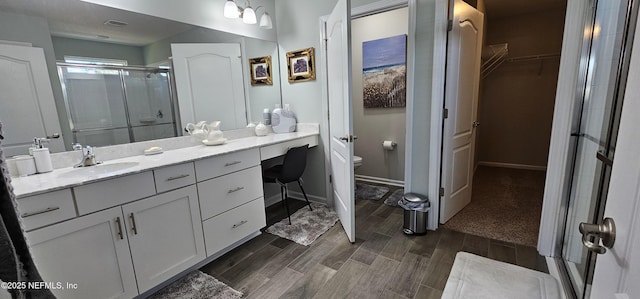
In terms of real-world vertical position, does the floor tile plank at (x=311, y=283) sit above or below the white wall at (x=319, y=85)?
below

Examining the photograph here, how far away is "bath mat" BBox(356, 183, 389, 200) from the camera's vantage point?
3.24 m

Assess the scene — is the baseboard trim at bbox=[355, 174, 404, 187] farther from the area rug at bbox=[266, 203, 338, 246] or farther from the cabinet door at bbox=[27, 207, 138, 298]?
the cabinet door at bbox=[27, 207, 138, 298]

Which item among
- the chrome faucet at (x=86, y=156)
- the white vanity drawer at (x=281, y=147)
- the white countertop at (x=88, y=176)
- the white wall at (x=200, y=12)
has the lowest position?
the white vanity drawer at (x=281, y=147)

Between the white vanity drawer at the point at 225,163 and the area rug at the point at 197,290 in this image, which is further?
the white vanity drawer at the point at 225,163

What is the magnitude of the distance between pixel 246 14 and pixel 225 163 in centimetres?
150

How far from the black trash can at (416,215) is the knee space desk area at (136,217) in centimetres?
134

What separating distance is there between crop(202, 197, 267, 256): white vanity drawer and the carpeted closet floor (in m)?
1.73

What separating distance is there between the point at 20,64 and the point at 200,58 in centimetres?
113

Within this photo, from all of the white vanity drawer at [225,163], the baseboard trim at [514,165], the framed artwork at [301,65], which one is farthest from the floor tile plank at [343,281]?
the baseboard trim at [514,165]

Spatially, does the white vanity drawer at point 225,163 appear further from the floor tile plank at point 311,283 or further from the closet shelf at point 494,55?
the closet shelf at point 494,55

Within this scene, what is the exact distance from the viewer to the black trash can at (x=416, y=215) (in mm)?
2254

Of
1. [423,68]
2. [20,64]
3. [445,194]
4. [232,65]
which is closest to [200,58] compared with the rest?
[232,65]

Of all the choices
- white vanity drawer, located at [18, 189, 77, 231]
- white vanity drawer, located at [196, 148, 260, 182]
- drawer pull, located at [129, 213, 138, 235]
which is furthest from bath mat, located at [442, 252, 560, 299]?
white vanity drawer, located at [18, 189, 77, 231]

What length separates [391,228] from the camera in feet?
8.02
